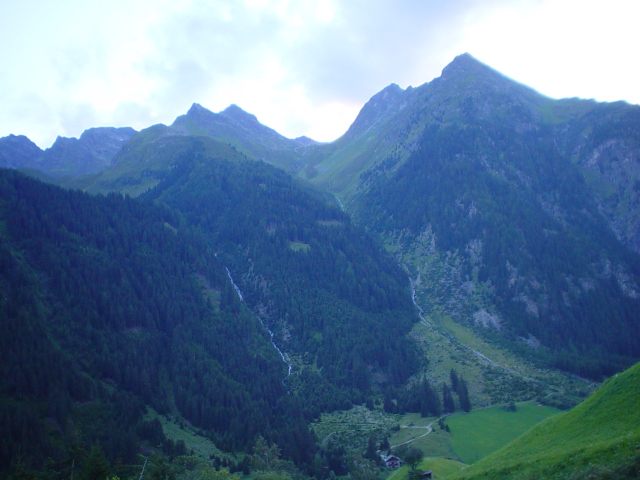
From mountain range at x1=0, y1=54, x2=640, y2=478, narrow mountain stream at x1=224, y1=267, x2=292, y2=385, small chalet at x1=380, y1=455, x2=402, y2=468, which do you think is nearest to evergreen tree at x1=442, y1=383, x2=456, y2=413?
mountain range at x1=0, y1=54, x2=640, y2=478

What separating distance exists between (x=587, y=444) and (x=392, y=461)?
179 ft

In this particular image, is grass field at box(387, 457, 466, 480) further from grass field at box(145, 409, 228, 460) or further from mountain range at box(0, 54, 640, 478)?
grass field at box(145, 409, 228, 460)

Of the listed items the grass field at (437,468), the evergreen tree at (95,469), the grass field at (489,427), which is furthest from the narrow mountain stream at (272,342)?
the evergreen tree at (95,469)

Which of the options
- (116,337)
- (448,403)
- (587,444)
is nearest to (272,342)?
(116,337)

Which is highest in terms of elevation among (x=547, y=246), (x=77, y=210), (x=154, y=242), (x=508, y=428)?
(x=77, y=210)

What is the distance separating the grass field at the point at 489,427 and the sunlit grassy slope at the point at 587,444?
36435mm

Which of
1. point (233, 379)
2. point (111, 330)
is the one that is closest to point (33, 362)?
point (111, 330)

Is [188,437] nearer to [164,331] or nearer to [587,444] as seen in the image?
[164,331]

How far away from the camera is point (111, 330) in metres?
123

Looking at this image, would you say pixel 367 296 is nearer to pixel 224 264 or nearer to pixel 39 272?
pixel 224 264

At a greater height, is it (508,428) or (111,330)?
(111,330)

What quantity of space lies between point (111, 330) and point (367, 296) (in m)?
101

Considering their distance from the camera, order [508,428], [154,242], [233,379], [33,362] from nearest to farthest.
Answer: [33,362], [508,428], [233,379], [154,242]

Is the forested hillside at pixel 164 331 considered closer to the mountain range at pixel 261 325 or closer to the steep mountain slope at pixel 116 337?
the steep mountain slope at pixel 116 337
